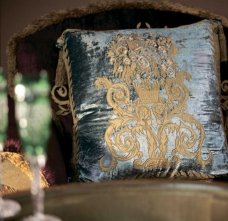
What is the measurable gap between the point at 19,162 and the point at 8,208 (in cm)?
45

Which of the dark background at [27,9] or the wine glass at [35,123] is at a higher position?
the dark background at [27,9]

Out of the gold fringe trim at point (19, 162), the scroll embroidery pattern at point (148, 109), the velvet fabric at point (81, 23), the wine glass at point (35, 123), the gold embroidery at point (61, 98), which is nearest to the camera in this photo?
the wine glass at point (35, 123)

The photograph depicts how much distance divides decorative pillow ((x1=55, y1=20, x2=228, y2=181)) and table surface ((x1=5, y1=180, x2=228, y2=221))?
509mm

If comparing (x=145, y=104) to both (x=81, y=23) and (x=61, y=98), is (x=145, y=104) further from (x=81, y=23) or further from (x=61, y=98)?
(x=81, y=23)

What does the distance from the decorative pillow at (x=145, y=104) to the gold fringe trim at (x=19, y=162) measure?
203mm

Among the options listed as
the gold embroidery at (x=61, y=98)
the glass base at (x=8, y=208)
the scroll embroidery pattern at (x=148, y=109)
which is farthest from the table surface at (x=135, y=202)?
the gold embroidery at (x=61, y=98)

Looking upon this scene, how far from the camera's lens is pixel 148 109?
4.34ft

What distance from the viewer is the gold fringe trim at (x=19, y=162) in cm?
114

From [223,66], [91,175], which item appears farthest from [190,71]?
[91,175]

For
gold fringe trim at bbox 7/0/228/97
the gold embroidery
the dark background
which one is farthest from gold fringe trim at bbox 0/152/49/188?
the dark background

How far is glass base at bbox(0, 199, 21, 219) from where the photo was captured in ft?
2.28

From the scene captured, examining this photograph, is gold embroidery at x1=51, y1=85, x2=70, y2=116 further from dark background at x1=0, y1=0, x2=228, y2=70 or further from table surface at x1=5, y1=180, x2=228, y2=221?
table surface at x1=5, y1=180, x2=228, y2=221

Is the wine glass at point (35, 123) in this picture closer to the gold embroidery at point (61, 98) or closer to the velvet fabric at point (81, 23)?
the gold embroidery at point (61, 98)

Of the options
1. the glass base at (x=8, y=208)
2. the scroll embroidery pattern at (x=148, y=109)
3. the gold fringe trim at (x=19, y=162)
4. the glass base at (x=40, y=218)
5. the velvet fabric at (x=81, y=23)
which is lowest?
the gold fringe trim at (x=19, y=162)
